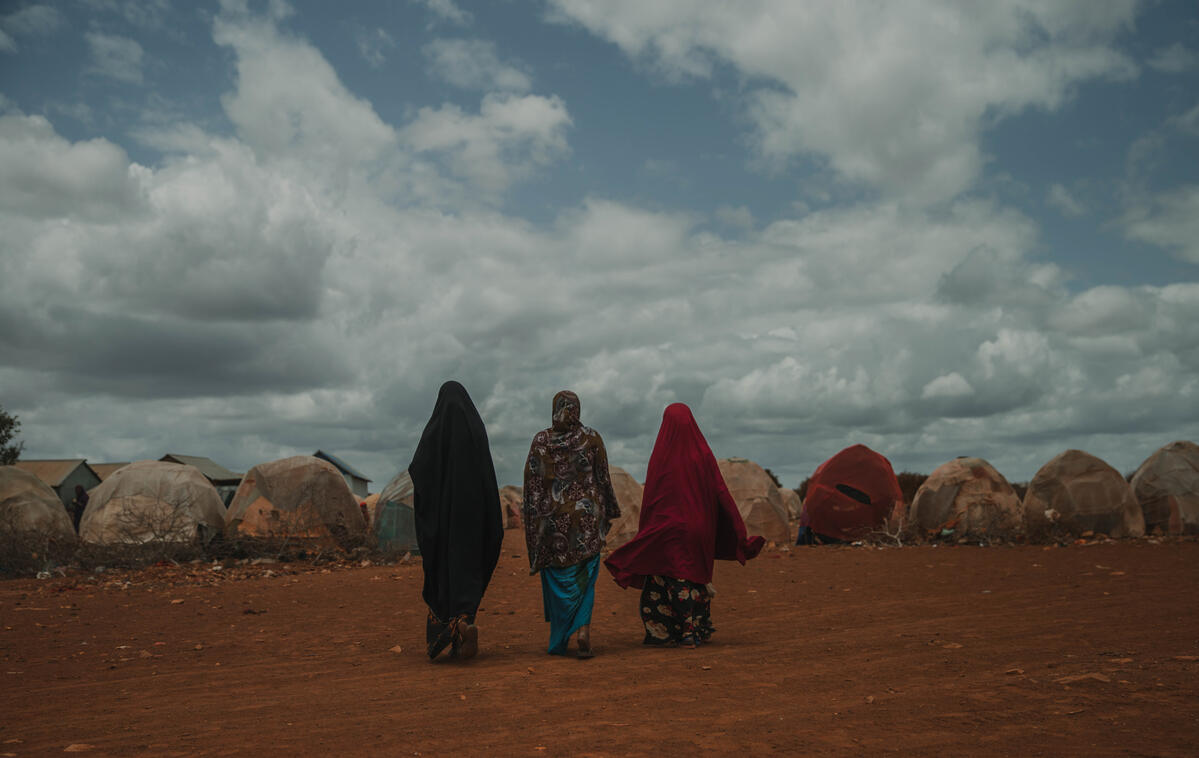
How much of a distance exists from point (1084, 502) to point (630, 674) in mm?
13386

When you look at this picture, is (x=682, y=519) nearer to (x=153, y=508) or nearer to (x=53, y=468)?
(x=153, y=508)

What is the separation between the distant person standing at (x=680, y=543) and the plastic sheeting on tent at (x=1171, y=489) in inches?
517

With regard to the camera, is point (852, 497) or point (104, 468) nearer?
point (852, 497)

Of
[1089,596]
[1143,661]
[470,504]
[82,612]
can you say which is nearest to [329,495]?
[82,612]

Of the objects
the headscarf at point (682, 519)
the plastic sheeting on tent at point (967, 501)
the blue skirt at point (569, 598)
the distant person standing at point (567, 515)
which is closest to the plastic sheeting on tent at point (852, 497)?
the plastic sheeting on tent at point (967, 501)

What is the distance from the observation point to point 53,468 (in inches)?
1820

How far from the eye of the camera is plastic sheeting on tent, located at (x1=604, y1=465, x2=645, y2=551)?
17078 millimetres

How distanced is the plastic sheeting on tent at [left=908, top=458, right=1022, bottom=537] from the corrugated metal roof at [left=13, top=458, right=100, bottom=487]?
42466 millimetres

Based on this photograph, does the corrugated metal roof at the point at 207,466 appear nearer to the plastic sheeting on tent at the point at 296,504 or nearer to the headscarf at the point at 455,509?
the plastic sheeting on tent at the point at 296,504

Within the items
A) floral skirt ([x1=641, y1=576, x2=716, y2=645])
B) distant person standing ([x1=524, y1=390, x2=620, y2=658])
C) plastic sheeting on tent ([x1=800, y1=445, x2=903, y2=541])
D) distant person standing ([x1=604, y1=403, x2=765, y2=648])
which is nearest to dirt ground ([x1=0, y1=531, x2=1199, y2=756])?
floral skirt ([x1=641, y1=576, x2=716, y2=645])

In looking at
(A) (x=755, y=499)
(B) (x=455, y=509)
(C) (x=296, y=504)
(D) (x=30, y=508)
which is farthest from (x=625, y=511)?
(D) (x=30, y=508)

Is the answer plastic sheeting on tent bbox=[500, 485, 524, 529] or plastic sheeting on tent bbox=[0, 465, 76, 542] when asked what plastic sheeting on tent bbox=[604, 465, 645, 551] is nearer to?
plastic sheeting on tent bbox=[500, 485, 524, 529]

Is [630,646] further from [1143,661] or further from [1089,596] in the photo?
[1089,596]

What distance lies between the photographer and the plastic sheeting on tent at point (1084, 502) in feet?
53.5
